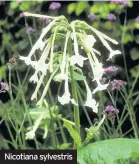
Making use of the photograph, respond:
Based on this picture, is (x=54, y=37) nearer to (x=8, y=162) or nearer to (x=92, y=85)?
(x=8, y=162)

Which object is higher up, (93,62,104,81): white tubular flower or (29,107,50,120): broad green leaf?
(93,62,104,81): white tubular flower

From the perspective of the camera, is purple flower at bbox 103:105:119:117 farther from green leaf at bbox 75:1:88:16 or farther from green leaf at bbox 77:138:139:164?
green leaf at bbox 75:1:88:16

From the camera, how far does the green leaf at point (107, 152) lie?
1022 mm

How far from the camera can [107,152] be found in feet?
3.39

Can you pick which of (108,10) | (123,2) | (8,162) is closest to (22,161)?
(8,162)

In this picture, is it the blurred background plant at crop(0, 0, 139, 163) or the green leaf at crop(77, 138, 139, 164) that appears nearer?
the green leaf at crop(77, 138, 139, 164)

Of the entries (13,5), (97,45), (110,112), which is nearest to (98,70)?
(110,112)

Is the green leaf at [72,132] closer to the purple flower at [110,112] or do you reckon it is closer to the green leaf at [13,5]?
the purple flower at [110,112]

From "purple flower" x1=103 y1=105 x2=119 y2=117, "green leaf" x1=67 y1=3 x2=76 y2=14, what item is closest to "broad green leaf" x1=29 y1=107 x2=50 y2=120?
"purple flower" x1=103 y1=105 x2=119 y2=117

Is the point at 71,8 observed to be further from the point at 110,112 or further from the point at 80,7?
the point at 110,112

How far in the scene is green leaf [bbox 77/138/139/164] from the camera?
1022mm

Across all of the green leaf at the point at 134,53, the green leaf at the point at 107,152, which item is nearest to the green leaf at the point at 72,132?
the green leaf at the point at 107,152

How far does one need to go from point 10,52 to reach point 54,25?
2.83ft

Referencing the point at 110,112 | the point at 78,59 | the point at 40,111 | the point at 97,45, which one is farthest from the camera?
the point at 97,45
